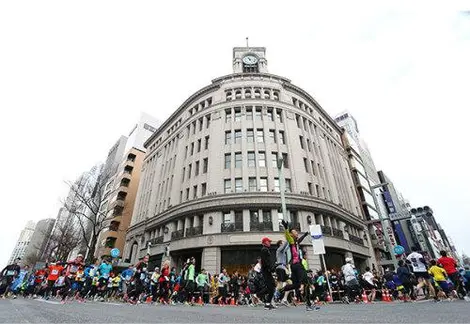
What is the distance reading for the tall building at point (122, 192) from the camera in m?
40.7

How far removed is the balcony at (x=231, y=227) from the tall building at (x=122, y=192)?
2220cm

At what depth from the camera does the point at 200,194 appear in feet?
78.7

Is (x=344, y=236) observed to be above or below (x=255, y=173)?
below

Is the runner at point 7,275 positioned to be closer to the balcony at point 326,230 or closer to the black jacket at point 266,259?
the black jacket at point 266,259

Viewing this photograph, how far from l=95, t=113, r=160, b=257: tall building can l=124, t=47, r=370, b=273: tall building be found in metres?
10.8

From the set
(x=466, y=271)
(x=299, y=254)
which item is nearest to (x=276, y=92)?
(x=466, y=271)

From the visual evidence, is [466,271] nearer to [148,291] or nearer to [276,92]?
[148,291]

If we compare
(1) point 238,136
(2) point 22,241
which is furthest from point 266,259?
(2) point 22,241

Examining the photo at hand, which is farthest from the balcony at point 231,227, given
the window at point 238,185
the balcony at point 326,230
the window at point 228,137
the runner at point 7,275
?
the runner at point 7,275

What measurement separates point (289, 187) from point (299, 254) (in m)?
17.0

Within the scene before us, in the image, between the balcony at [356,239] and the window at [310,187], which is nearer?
the window at [310,187]

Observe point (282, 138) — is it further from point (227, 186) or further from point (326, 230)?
point (326, 230)

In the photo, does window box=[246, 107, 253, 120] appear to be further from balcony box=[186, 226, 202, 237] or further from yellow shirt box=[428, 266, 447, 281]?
yellow shirt box=[428, 266, 447, 281]

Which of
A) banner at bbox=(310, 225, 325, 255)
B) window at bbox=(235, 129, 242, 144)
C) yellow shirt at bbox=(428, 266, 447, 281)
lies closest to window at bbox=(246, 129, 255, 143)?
window at bbox=(235, 129, 242, 144)
